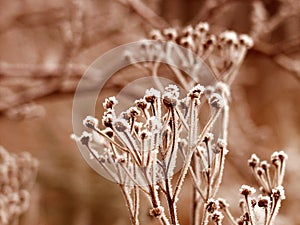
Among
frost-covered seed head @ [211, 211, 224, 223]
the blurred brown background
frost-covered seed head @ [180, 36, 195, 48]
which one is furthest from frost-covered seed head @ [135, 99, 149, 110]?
the blurred brown background

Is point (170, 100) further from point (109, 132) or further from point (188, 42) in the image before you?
point (188, 42)

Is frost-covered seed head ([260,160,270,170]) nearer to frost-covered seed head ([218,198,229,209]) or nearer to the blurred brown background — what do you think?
frost-covered seed head ([218,198,229,209])

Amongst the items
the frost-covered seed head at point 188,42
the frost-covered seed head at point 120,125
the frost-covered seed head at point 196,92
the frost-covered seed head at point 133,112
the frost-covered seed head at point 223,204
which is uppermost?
the frost-covered seed head at point 188,42

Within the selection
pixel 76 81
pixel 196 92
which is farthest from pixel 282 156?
pixel 76 81

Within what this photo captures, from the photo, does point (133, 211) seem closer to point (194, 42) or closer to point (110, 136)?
point (110, 136)

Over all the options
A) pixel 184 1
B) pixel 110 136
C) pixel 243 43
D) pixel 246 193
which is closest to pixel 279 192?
pixel 246 193

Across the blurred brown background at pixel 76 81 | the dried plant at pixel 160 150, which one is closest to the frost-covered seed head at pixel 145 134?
the dried plant at pixel 160 150

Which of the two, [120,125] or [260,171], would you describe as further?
[260,171]

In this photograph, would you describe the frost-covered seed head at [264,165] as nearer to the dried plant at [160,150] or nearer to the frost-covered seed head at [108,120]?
the dried plant at [160,150]

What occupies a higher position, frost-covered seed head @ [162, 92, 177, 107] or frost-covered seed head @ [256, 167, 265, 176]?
frost-covered seed head @ [256, 167, 265, 176]
